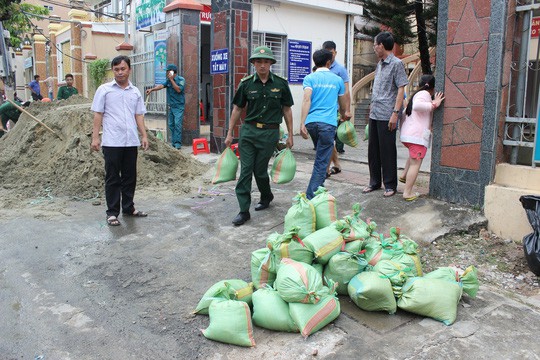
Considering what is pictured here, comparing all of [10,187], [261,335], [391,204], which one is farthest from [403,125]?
[10,187]

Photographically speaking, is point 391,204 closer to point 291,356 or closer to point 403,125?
point 403,125

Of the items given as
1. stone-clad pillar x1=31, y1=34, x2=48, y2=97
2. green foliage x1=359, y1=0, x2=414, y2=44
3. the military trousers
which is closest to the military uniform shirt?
the military trousers

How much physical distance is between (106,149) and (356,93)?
443 inches

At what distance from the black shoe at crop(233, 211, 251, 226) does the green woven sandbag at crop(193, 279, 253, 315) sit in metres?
1.72

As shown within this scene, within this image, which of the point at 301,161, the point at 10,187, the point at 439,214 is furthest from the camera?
the point at 301,161

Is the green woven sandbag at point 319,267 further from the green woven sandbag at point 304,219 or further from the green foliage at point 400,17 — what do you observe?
the green foliage at point 400,17

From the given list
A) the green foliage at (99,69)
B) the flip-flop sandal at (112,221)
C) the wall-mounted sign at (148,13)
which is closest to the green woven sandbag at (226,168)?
the flip-flop sandal at (112,221)

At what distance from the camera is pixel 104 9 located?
27016mm

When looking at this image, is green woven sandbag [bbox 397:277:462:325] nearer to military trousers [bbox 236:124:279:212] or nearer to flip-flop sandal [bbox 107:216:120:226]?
military trousers [bbox 236:124:279:212]

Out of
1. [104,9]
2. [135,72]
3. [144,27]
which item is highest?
[104,9]

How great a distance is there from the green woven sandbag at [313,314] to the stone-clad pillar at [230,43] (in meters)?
6.20

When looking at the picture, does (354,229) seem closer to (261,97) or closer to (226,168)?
(261,97)

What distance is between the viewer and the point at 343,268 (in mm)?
3449

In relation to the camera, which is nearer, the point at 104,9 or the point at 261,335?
the point at 261,335
